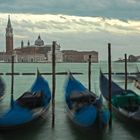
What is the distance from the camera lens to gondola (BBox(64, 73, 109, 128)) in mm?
13164

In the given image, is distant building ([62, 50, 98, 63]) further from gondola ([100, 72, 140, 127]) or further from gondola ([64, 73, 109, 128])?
gondola ([100, 72, 140, 127])

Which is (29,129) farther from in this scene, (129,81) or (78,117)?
(129,81)

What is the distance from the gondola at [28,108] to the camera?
13.8 meters

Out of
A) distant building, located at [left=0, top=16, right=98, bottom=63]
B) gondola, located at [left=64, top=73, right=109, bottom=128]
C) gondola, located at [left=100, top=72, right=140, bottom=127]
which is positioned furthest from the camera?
distant building, located at [left=0, top=16, right=98, bottom=63]

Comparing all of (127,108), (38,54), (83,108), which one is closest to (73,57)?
(38,54)

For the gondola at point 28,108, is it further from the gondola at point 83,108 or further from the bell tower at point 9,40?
the bell tower at point 9,40

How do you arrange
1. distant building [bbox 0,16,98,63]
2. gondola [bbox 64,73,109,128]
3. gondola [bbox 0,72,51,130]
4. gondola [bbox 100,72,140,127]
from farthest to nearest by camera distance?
distant building [bbox 0,16,98,63]
gondola [bbox 100,72,140,127]
gondola [bbox 0,72,51,130]
gondola [bbox 64,73,109,128]

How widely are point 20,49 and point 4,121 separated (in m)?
117

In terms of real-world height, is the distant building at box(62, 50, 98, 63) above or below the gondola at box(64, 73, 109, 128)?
above

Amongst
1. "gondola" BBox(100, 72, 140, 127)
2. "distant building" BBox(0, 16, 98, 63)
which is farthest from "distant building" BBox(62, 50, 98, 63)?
"gondola" BBox(100, 72, 140, 127)

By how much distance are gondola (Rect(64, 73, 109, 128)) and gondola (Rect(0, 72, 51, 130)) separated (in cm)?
99

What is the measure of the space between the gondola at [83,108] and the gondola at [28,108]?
0.99 metres

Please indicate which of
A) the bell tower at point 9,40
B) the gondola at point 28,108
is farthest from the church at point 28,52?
the gondola at point 28,108

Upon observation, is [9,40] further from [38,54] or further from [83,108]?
[83,108]
